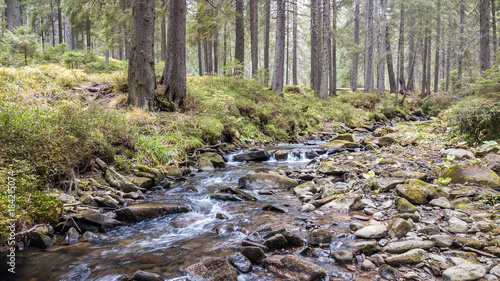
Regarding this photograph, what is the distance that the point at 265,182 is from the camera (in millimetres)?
6406

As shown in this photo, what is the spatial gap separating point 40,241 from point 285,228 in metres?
3.29

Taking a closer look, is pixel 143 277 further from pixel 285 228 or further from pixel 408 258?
pixel 408 258

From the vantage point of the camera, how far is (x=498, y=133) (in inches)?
260

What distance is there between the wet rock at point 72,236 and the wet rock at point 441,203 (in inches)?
208

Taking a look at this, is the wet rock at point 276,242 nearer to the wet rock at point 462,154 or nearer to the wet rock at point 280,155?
the wet rock at point 462,154

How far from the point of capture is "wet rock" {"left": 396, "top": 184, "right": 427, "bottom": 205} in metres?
4.21

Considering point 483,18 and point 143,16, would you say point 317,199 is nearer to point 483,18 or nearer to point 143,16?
point 143,16

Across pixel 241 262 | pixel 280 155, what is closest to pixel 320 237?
pixel 241 262

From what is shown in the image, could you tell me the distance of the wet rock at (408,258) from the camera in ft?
9.27

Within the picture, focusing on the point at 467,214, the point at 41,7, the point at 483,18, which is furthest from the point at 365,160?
the point at 41,7

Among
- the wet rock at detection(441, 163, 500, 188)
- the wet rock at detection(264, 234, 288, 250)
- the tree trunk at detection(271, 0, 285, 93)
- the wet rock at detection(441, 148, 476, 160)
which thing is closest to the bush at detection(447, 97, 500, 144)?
the wet rock at detection(441, 148, 476, 160)

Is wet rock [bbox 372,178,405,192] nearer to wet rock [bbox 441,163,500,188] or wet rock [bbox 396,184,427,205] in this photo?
wet rock [bbox 396,184,427,205]

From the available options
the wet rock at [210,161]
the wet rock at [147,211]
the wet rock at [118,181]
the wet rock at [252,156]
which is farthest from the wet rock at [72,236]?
the wet rock at [252,156]

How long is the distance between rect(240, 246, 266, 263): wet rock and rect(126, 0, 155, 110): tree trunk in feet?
22.1
